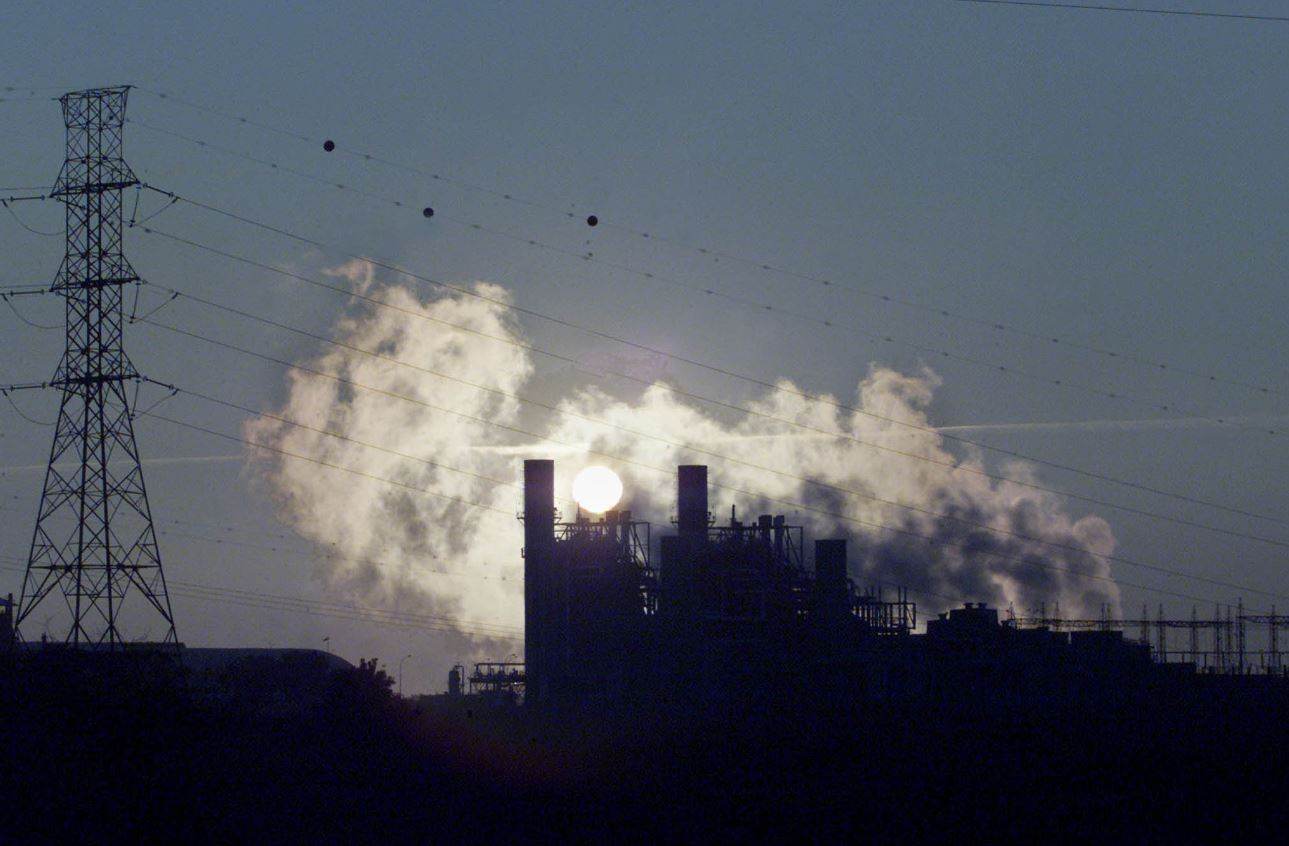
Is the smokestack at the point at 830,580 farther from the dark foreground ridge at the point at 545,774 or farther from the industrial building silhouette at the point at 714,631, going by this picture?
the dark foreground ridge at the point at 545,774

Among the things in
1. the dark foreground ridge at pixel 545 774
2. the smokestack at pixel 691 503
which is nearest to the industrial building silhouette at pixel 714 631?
the smokestack at pixel 691 503

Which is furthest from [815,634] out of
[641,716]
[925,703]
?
[641,716]

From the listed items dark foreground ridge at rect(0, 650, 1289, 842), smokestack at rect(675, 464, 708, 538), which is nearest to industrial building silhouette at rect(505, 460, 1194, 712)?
smokestack at rect(675, 464, 708, 538)

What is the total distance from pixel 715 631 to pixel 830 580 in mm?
9379

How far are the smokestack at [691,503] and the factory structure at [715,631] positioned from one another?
0.08m

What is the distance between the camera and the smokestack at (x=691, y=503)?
86.7 metres

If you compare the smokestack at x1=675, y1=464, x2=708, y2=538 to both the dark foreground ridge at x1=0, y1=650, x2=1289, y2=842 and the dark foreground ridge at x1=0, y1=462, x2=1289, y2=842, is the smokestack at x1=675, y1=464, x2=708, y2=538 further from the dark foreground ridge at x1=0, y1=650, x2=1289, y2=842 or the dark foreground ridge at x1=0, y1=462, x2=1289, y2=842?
the dark foreground ridge at x1=0, y1=650, x2=1289, y2=842

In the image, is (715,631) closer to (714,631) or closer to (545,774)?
(714,631)

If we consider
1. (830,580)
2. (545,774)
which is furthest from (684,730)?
(830,580)

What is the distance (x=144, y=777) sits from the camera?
→ 3725 centimetres

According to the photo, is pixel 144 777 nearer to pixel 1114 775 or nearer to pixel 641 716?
pixel 1114 775

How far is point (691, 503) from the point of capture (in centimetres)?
8669

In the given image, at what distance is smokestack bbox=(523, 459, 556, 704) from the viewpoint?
8700cm

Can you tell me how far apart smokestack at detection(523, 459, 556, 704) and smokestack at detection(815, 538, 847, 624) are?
607 inches
